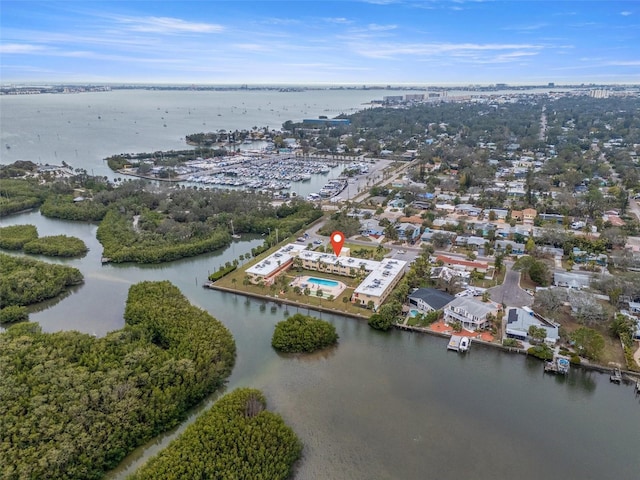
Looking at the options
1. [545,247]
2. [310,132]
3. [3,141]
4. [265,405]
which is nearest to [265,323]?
[265,405]

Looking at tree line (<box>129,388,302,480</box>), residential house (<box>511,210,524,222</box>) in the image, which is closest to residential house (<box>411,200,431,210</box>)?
residential house (<box>511,210,524,222</box>)

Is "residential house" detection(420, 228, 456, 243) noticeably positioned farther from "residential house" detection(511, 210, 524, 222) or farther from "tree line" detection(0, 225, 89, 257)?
"tree line" detection(0, 225, 89, 257)

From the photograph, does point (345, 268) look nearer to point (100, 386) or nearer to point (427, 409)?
point (427, 409)

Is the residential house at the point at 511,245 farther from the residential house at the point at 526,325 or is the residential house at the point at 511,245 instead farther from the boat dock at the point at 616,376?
the boat dock at the point at 616,376

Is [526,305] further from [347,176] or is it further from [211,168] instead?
[211,168]

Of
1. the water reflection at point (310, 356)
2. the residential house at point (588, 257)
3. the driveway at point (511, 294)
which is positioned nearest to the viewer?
the water reflection at point (310, 356)

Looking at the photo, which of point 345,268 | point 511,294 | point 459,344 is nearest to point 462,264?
point 511,294

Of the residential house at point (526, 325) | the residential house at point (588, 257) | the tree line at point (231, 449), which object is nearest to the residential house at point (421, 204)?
the residential house at point (588, 257)
